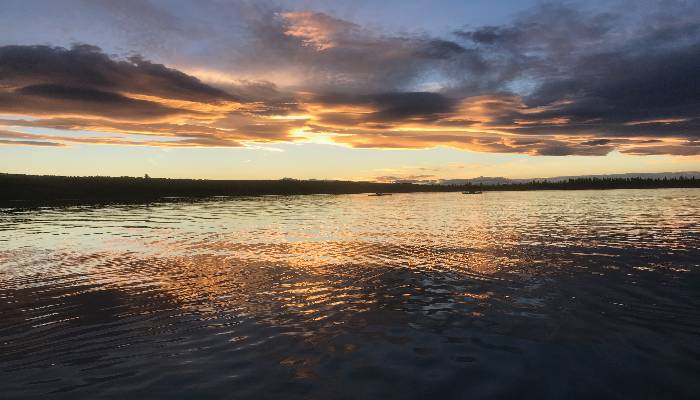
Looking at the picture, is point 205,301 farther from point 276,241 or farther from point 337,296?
point 276,241

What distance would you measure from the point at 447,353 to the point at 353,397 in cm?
313

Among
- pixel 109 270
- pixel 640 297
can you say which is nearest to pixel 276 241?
pixel 109 270

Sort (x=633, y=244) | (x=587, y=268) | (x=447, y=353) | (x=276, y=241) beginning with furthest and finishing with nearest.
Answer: (x=276, y=241) → (x=633, y=244) → (x=587, y=268) → (x=447, y=353)

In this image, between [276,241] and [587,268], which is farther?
[276,241]

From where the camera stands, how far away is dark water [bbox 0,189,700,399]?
9.08 metres

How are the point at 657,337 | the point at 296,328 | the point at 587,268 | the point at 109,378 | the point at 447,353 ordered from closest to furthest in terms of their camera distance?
1. the point at 109,378
2. the point at 447,353
3. the point at 657,337
4. the point at 296,328
5. the point at 587,268

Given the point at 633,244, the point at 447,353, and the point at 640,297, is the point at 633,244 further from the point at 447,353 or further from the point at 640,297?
the point at 447,353

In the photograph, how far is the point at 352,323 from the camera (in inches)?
509

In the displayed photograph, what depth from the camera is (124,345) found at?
11266 millimetres

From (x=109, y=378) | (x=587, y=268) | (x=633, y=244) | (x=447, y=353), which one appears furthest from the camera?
(x=633, y=244)

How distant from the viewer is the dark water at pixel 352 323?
357 inches

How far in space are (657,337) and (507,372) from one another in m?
4.98

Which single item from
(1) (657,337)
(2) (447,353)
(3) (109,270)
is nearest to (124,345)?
(2) (447,353)

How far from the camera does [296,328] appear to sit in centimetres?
1241
